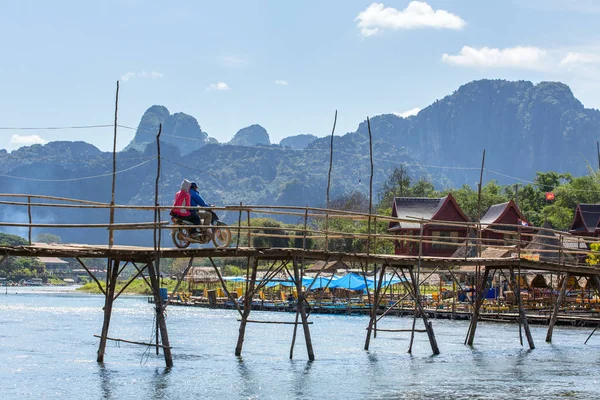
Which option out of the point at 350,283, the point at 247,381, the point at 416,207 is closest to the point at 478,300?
the point at 247,381

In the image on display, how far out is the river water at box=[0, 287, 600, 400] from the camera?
87.5ft

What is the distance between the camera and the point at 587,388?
92.6 ft

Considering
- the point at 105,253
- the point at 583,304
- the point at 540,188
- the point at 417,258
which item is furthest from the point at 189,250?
the point at 540,188

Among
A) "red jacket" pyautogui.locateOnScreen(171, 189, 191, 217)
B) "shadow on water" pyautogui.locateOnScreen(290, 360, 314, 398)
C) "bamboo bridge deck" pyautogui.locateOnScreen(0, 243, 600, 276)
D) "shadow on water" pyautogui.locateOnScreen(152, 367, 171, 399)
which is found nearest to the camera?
"shadow on water" pyautogui.locateOnScreen(152, 367, 171, 399)

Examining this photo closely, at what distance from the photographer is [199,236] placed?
91.4ft

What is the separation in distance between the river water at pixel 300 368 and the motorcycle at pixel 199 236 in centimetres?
433

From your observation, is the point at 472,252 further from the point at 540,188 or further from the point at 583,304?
the point at 540,188

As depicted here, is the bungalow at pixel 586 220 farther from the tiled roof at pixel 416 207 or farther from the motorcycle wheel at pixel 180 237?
the motorcycle wheel at pixel 180 237

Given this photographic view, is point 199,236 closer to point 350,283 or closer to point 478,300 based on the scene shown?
point 478,300

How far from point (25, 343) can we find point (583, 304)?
36.5 m

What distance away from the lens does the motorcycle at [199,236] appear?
27.6 metres

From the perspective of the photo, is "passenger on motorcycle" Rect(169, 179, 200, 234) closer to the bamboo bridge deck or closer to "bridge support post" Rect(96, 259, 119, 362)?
the bamboo bridge deck

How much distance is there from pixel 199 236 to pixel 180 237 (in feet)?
1.99

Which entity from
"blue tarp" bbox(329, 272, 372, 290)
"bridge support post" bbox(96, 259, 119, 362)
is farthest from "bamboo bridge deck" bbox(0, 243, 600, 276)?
"blue tarp" bbox(329, 272, 372, 290)
